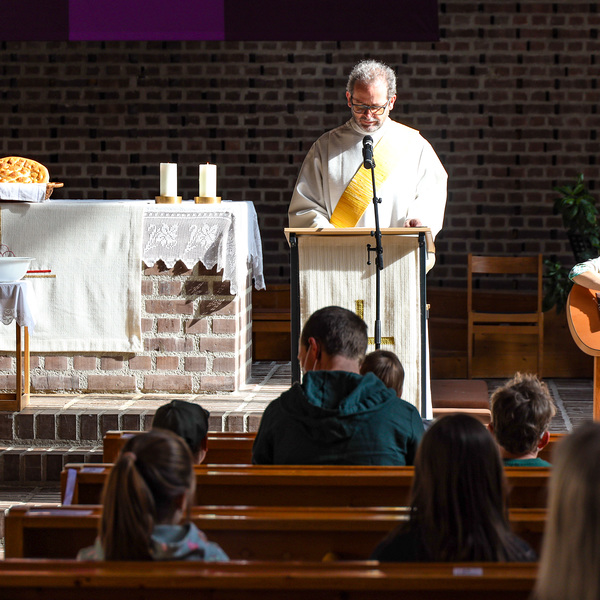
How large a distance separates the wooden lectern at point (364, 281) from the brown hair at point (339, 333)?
0.96 metres

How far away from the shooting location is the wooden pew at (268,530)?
181cm

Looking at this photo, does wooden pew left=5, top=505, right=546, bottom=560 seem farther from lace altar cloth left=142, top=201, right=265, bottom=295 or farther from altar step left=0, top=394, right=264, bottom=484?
lace altar cloth left=142, top=201, right=265, bottom=295

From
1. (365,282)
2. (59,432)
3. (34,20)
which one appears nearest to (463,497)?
(365,282)

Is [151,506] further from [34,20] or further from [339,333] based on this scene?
[34,20]

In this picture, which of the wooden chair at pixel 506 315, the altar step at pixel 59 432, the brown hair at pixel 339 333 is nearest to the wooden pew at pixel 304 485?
the brown hair at pixel 339 333

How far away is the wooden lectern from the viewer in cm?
348

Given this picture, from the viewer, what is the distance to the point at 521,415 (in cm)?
226

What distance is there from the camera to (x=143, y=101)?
23.1 feet

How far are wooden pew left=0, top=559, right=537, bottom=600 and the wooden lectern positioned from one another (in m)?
2.08

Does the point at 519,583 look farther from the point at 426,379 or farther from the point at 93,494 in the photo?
the point at 426,379

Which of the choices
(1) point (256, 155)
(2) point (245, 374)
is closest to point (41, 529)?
(2) point (245, 374)

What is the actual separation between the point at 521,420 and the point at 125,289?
2642 millimetres

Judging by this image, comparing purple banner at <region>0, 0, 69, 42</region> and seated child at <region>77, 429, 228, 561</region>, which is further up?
purple banner at <region>0, 0, 69, 42</region>

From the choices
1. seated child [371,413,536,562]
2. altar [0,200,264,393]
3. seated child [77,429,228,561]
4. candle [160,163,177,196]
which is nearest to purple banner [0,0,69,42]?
candle [160,163,177,196]
